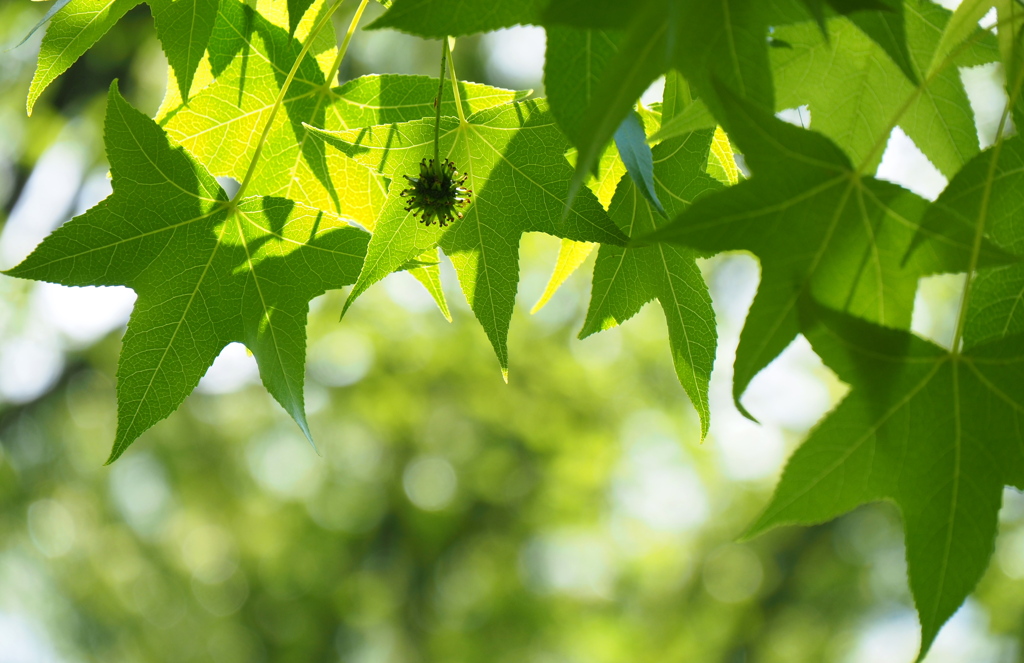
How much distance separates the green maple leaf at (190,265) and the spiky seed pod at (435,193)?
0.11 meters

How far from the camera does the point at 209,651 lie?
1069cm

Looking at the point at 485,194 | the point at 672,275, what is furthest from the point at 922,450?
the point at 485,194

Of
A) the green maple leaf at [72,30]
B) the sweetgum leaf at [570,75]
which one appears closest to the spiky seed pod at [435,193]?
the sweetgum leaf at [570,75]

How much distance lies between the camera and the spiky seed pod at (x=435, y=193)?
1024 mm

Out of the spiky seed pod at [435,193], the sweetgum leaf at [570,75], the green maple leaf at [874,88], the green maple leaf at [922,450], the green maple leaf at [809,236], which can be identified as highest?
the green maple leaf at [874,88]

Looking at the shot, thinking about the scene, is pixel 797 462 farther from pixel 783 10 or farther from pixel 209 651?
pixel 209 651

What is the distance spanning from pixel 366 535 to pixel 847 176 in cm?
1054

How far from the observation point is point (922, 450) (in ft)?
2.70

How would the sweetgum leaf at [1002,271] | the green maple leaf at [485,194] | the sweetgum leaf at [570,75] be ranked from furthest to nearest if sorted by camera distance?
the green maple leaf at [485,194] → the sweetgum leaf at [1002,271] → the sweetgum leaf at [570,75]

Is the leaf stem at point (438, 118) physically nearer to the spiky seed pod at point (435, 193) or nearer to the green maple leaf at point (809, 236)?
the spiky seed pod at point (435, 193)

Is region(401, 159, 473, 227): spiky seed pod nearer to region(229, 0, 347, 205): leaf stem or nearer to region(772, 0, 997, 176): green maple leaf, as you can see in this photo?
region(229, 0, 347, 205): leaf stem

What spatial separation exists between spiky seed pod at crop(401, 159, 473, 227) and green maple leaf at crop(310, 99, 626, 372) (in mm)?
12

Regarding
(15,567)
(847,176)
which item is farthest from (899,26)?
(15,567)

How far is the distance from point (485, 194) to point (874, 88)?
0.55m
